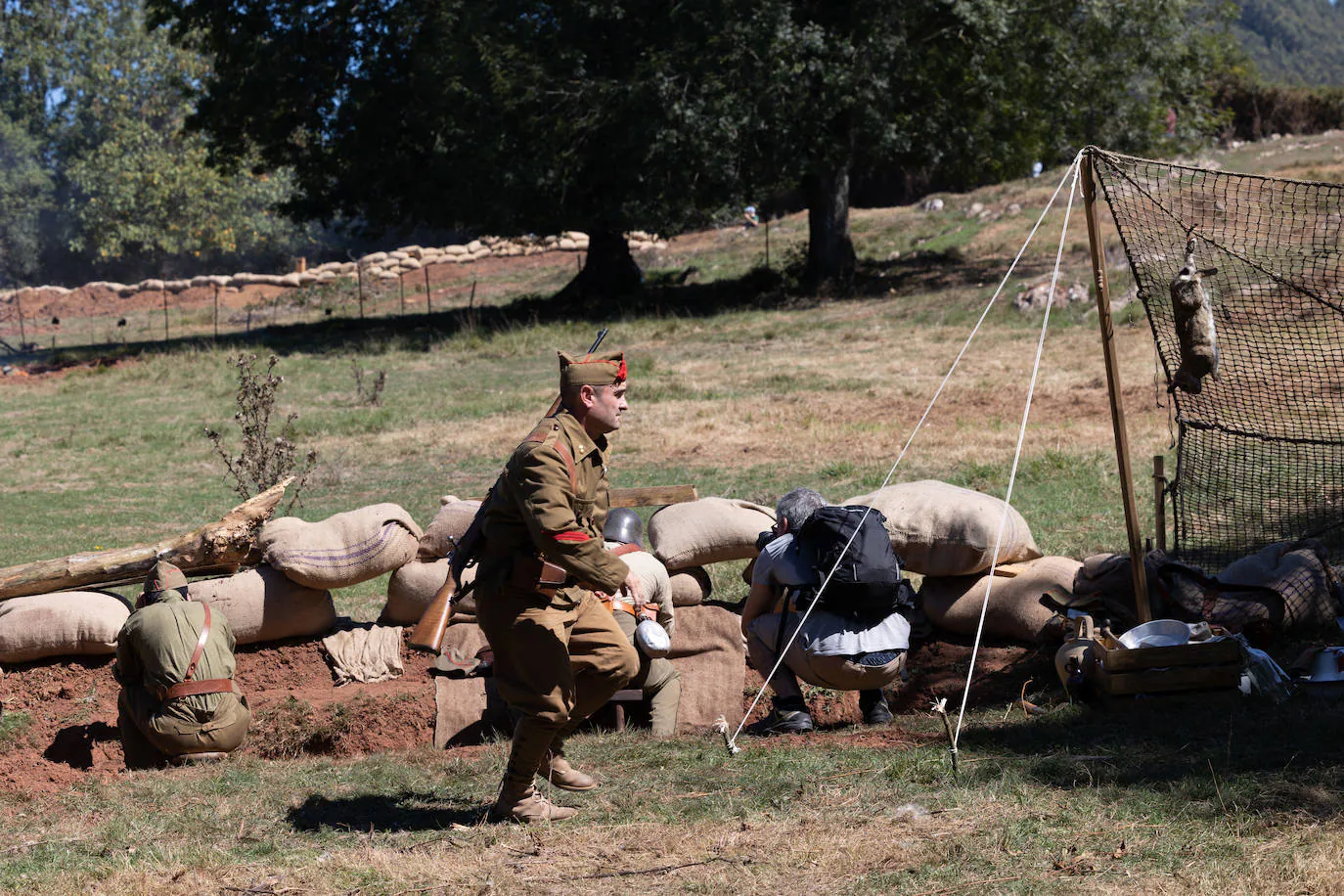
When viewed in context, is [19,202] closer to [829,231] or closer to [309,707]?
[829,231]

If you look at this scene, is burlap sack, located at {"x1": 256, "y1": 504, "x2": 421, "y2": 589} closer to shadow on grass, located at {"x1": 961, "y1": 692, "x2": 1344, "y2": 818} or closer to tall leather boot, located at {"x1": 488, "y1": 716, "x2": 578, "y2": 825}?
tall leather boot, located at {"x1": 488, "y1": 716, "x2": 578, "y2": 825}

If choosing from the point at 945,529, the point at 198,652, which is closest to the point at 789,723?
the point at 945,529

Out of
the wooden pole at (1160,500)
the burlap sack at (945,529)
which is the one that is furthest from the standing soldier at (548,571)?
the wooden pole at (1160,500)

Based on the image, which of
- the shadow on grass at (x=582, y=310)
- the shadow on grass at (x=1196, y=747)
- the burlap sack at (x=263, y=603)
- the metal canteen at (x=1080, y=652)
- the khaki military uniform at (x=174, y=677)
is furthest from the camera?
the shadow on grass at (x=582, y=310)

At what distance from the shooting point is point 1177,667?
18.5 feet

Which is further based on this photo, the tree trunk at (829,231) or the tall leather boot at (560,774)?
the tree trunk at (829,231)

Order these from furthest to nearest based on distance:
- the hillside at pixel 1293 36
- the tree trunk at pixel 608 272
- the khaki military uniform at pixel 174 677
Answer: the hillside at pixel 1293 36, the tree trunk at pixel 608 272, the khaki military uniform at pixel 174 677

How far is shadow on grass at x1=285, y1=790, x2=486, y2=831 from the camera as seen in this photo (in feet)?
16.2

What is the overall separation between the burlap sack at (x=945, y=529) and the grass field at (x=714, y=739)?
85cm

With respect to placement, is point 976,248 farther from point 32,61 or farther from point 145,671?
point 32,61

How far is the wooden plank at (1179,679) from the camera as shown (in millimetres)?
5602

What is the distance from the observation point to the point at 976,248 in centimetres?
2748

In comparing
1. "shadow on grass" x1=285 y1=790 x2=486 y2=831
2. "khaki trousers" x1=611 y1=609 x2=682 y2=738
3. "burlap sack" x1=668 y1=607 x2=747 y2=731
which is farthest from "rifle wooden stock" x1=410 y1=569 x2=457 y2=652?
"burlap sack" x1=668 y1=607 x2=747 y2=731

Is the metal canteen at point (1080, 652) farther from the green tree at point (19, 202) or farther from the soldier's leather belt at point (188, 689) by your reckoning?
the green tree at point (19, 202)
